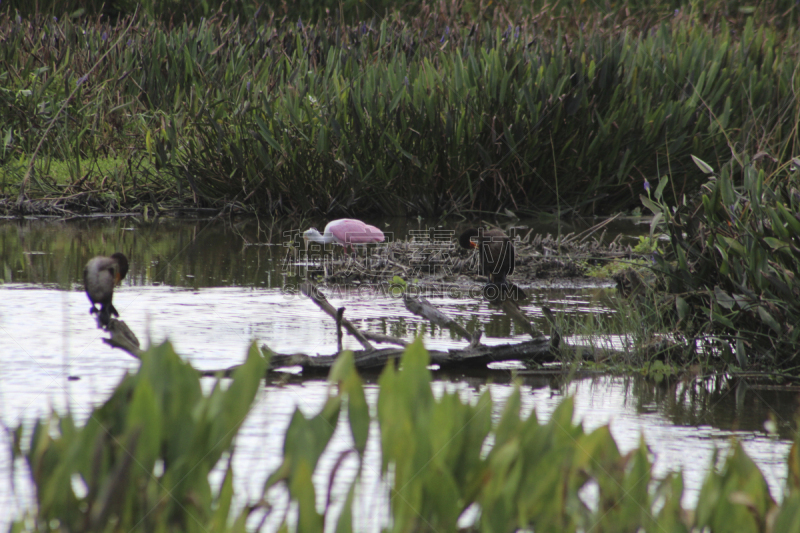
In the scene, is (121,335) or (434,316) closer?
(121,335)

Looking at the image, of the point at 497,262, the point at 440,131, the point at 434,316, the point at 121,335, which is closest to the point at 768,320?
the point at 434,316

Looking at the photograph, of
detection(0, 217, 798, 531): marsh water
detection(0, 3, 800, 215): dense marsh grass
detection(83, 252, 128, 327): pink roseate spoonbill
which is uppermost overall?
detection(0, 3, 800, 215): dense marsh grass

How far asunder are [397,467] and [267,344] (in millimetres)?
2871

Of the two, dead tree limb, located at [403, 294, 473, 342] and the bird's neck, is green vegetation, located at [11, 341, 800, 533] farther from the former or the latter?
the bird's neck

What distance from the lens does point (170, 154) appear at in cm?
993

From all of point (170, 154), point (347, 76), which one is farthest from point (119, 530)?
point (347, 76)

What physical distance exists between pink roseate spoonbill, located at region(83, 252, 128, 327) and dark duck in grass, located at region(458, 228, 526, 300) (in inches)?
90.5

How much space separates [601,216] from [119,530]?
8588 mm

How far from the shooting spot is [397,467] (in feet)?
6.08

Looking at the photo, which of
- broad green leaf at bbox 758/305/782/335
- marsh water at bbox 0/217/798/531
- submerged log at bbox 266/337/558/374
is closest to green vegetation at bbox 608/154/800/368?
broad green leaf at bbox 758/305/782/335

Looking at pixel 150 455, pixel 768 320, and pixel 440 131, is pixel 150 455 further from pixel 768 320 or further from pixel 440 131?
pixel 440 131

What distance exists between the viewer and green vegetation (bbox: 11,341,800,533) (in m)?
1.80

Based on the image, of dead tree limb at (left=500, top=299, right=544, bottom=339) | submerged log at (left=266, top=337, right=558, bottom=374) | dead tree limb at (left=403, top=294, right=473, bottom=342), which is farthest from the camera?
dead tree limb at (left=500, top=299, right=544, bottom=339)

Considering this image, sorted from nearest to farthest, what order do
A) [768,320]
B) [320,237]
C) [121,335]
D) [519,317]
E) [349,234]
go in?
[121,335] → [768,320] → [519,317] → [349,234] → [320,237]
